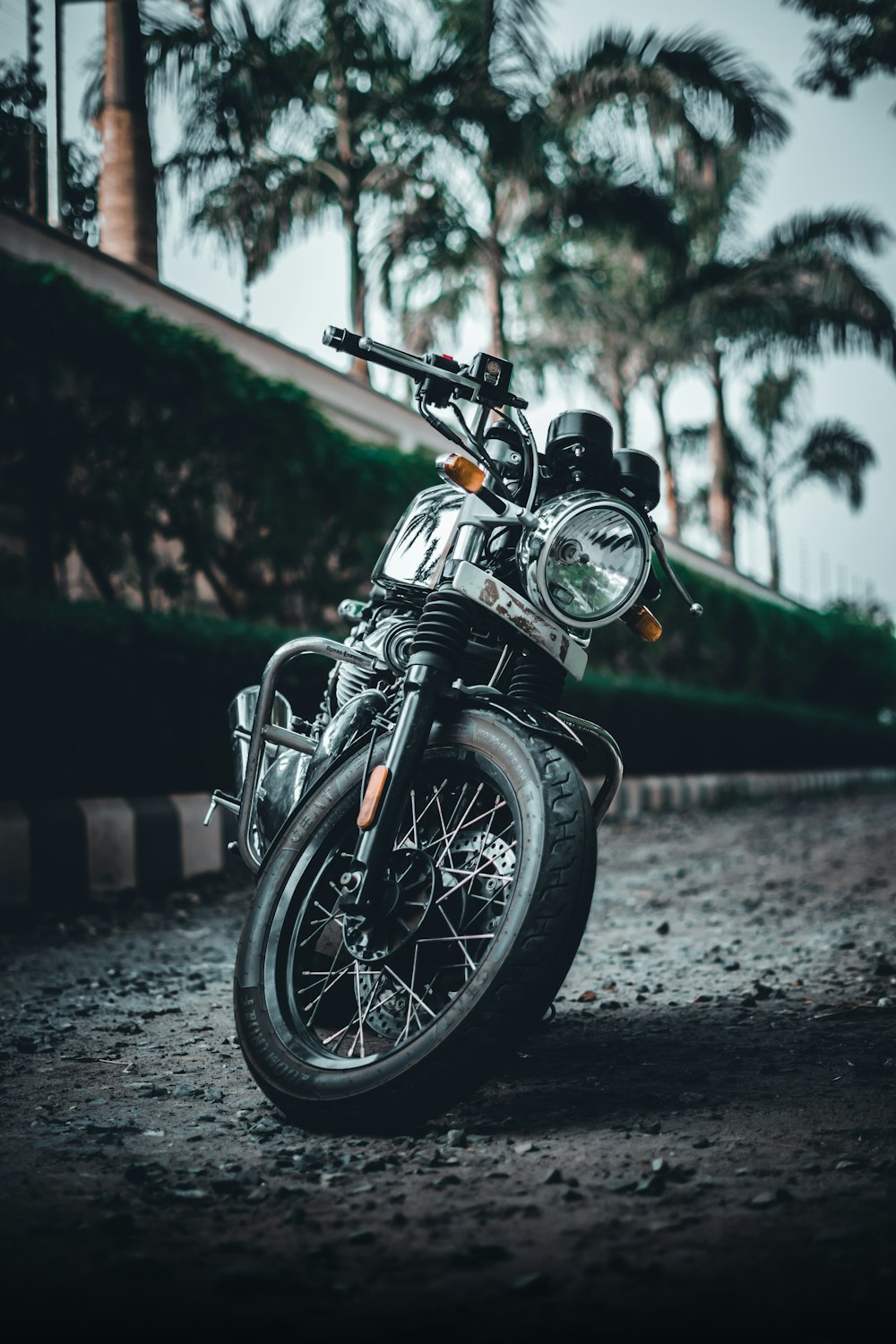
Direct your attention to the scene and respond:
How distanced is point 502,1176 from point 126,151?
11827 millimetres

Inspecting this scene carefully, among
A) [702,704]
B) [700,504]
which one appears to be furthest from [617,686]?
[700,504]

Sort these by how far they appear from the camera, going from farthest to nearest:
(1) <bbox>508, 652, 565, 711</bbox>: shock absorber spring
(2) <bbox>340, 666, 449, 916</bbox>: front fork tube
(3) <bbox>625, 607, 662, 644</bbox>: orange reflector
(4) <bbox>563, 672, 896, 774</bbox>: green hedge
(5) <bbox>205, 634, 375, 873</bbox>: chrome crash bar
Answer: (4) <bbox>563, 672, 896, 774</bbox>: green hedge, (5) <bbox>205, 634, 375, 873</bbox>: chrome crash bar, (3) <bbox>625, 607, 662, 644</bbox>: orange reflector, (1) <bbox>508, 652, 565, 711</bbox>: shock absorber spring, (2) <bbox>340, 666, 449, 916</bbox>: front fork tube

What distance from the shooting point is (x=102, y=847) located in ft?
17.5

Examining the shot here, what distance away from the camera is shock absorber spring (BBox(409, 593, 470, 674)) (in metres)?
2.40

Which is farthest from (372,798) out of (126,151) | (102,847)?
(126,151)

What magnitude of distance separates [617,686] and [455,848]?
8956 mm

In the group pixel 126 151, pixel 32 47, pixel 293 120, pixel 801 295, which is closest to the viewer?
pixel 32 47

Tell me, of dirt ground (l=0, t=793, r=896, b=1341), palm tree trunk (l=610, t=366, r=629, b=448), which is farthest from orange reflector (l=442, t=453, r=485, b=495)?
palm tree trunk (l=610, t=366, r=629, b=448)

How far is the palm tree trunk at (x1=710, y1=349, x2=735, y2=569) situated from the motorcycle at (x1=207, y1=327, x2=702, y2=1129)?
23.1 m

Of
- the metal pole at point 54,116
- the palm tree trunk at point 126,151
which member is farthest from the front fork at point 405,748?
the palm tree trunk at point 126,151

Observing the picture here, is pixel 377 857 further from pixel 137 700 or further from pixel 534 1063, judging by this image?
pixel 137 700

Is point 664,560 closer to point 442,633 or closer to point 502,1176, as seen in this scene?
point 442,633

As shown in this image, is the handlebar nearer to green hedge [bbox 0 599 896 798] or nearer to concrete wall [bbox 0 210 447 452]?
green hedge [bbox 0 599 896 798]

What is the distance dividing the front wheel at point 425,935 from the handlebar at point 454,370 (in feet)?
2.25
